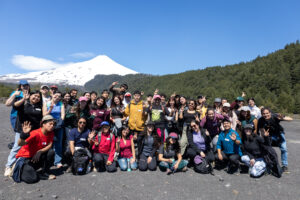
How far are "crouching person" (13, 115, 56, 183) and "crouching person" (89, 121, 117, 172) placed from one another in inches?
47.3

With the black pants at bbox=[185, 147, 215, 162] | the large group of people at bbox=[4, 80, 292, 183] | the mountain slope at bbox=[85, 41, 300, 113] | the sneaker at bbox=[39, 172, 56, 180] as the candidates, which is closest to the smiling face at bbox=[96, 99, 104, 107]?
the large group of people at bbox=[4, 80, 292, 183]

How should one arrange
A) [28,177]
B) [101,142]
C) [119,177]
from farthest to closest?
1. [101,142]
2. [119,177]
3. [28,177]

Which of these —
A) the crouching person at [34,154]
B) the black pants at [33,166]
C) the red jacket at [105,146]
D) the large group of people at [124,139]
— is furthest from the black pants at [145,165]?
the black pants at [33,166]

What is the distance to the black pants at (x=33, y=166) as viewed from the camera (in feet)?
14.4

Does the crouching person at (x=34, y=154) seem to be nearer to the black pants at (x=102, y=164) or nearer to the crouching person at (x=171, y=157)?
the black pants at (x=102, y=164)

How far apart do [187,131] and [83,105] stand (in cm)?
367

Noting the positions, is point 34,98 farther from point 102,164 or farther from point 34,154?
point 102,164

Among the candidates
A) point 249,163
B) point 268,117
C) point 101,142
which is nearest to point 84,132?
point 101,142

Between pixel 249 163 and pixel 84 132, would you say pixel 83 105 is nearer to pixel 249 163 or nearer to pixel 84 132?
pixel 84 132

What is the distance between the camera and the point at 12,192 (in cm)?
396

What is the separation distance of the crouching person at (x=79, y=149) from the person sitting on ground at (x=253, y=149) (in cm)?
475

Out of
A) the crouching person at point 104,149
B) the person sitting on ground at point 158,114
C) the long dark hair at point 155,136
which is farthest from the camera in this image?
the person sitting on ground at point 158,114

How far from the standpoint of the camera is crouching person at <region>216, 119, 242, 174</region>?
5512mm

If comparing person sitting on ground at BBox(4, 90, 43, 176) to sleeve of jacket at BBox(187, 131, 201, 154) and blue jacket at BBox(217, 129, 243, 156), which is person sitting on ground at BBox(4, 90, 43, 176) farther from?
blue jacket at BBox(217, 129, 243, 156)
